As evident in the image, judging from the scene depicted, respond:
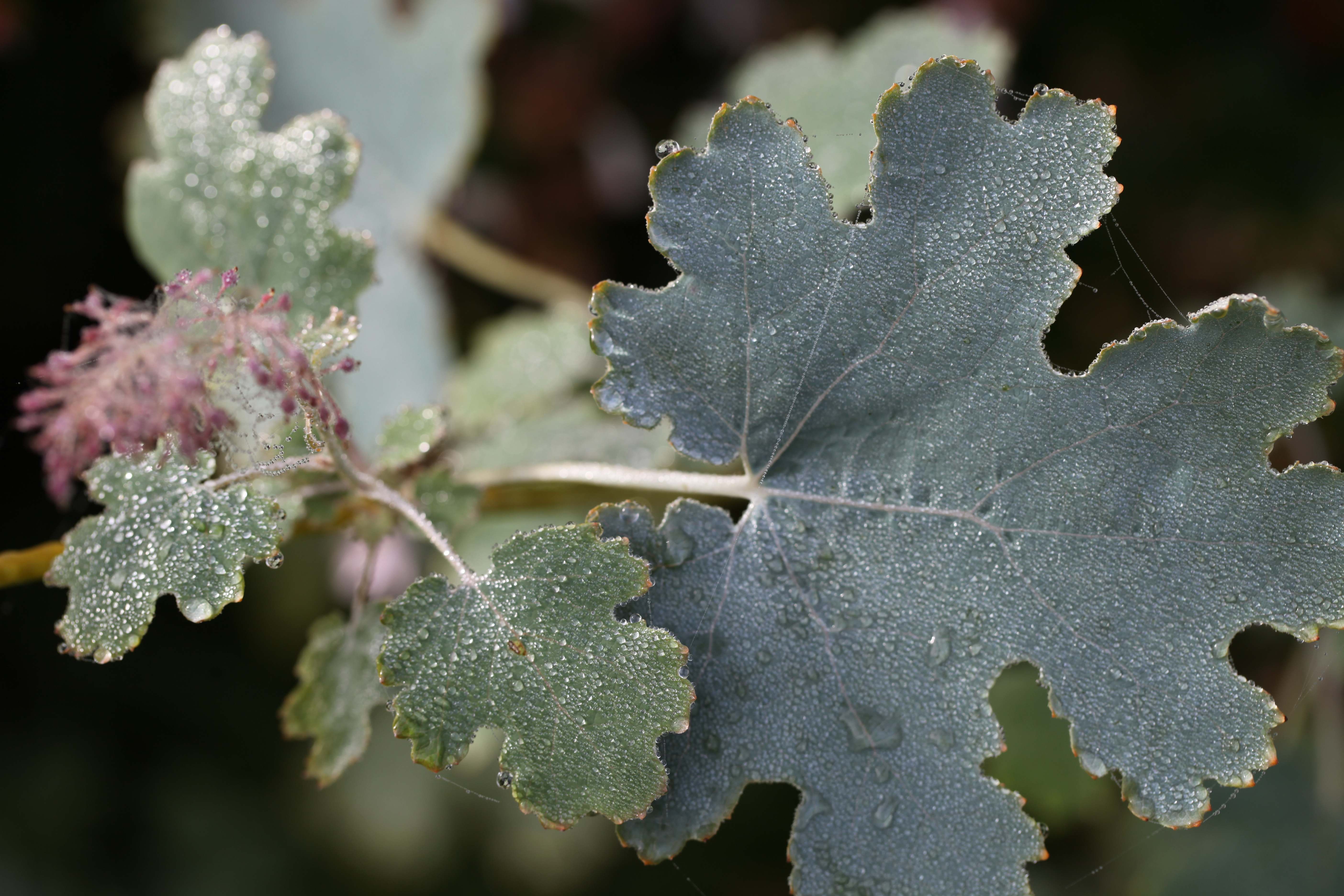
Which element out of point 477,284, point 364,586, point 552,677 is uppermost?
point 477,284

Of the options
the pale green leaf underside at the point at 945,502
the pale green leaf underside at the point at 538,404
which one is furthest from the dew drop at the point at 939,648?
the pale green leaf underside at the point at 538,404

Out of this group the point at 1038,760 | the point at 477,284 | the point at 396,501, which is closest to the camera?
the point at 396,501

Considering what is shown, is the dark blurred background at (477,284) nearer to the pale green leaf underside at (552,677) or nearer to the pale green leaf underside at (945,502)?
the pale green leaf underside at (945,502)

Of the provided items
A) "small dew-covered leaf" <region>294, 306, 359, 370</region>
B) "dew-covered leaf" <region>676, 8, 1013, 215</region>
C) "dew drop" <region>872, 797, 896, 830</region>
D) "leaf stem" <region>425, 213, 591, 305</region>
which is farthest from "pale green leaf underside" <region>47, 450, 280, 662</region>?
"leaf stem" <region>425, 213, 591, 305</region>

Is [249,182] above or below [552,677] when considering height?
above

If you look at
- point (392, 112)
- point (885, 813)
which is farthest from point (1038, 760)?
point (392, 112)

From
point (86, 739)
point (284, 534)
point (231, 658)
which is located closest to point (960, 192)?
point (284, 534)

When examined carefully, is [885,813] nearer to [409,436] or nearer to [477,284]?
[409,436]
